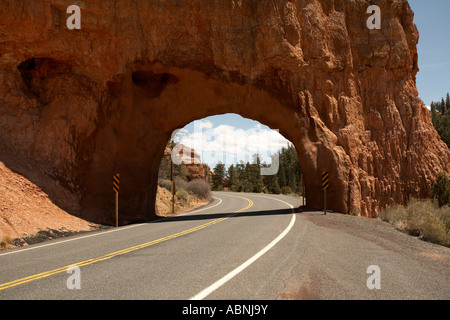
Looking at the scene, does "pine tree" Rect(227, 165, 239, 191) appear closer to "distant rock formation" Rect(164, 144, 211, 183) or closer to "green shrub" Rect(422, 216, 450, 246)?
"distant rock formation" Rect(164, 144, 211, 183)

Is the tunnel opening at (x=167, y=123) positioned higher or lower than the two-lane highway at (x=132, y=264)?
higher

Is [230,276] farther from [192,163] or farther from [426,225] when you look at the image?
[192,163]

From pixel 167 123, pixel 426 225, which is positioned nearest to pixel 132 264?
pixel 426 225

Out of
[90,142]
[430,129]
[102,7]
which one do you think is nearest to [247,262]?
[90,142]

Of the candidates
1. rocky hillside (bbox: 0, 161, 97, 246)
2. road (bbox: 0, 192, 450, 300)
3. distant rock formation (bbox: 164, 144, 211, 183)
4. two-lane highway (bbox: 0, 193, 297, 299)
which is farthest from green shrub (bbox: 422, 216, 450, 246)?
distant rock formation (bbox: 164, 144, 211, 183)

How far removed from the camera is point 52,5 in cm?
1661

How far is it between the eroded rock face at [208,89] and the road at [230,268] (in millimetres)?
8511

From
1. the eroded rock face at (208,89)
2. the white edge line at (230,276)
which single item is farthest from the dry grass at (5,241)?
the white edge line at (230,276)

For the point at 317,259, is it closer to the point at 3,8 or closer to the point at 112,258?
the point at 112,258

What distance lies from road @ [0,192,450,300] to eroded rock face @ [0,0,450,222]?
851 centimetres

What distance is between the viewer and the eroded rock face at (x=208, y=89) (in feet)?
55.5

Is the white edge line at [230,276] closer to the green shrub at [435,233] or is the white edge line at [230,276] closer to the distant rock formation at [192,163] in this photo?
the green shrub at [435,233]
